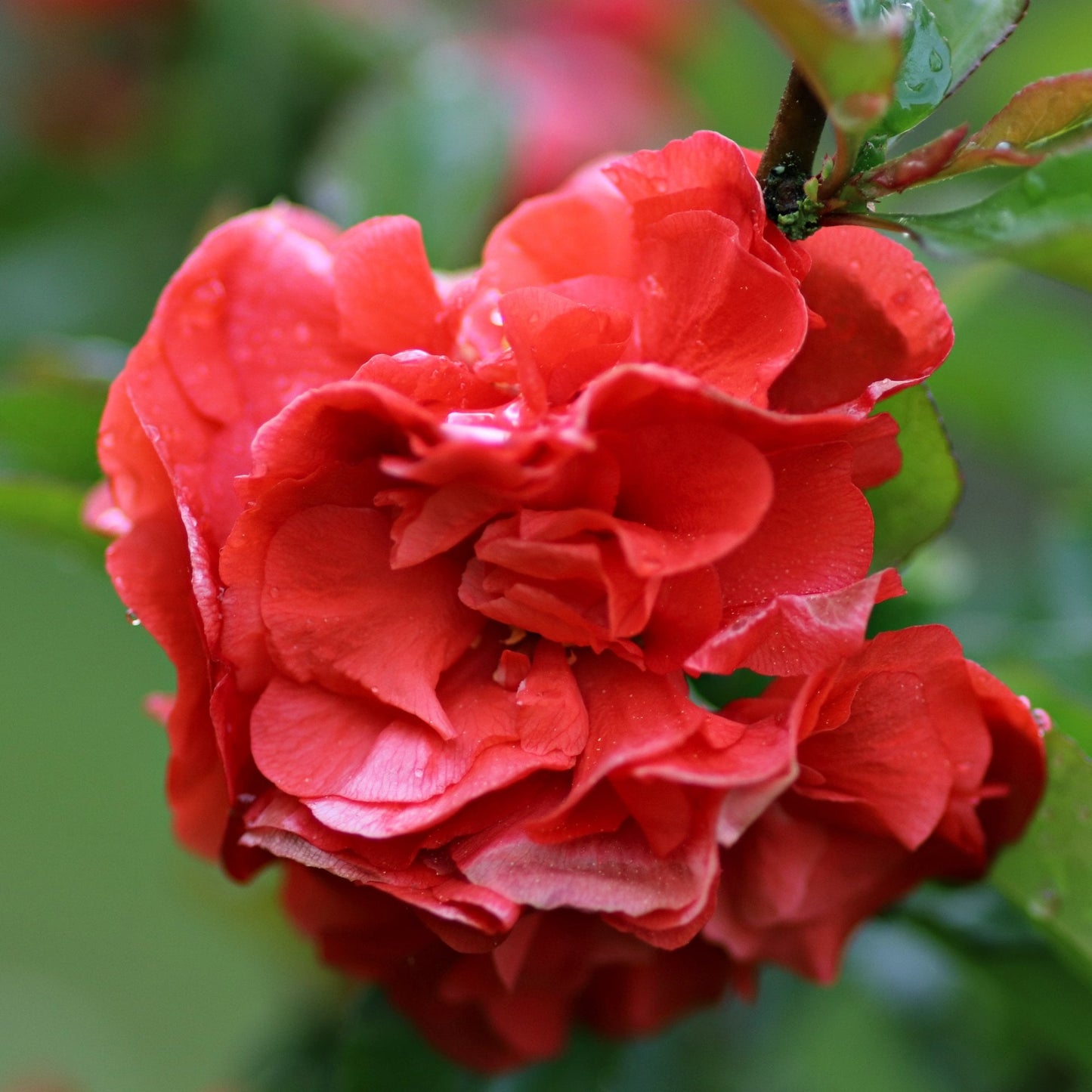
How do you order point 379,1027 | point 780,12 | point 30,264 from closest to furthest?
point 780,12
point 379,1027
point 30,264

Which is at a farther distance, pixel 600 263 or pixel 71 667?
pixel 71 667

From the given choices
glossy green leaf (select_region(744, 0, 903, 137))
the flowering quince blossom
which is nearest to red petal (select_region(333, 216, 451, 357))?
the flowering quince blossom

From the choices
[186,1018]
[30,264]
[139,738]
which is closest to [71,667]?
[139,738]

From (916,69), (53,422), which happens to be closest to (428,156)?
(53,422)

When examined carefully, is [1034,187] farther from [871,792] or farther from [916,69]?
[871,792]

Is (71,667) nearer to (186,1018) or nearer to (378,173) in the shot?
(186,1018)

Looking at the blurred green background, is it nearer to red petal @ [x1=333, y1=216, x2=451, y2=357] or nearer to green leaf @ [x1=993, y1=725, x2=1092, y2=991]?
green leaf @ [x1=993, y1=725, x2=1092, y2=991]
